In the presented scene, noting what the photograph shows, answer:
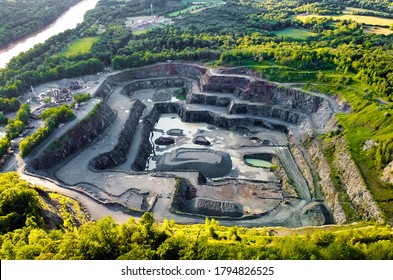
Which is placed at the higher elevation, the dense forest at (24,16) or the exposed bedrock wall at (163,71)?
the dense forest at (24,16)

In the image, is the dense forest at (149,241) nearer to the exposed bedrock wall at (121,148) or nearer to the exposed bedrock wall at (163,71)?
the exposed bedrock wall at (121,148)

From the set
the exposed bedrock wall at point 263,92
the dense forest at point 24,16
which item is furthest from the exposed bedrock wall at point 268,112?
the dense forest at point 24,16

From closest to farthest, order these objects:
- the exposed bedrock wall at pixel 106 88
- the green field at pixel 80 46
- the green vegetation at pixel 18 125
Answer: the green vegetation at pixel 18 125
the exposed bedrock wall at pixel 106 88
the green field at pixel 80 46

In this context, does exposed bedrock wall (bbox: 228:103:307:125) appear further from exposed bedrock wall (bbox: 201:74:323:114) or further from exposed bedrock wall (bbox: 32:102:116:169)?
exposed bedrock wall (bbox: 32:102:116:169)

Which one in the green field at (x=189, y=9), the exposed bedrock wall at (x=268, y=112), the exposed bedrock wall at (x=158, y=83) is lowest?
the exposed bedrock wall at (x=268, y=112)

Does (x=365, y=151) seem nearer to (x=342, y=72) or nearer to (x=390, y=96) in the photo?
(x=390, y=96)

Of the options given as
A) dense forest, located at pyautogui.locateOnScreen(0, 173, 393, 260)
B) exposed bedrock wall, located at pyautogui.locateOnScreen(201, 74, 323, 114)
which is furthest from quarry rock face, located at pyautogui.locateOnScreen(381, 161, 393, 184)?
exposed bedrock wall, located at pyautogui.locateOnScreen(201, 74, 323, 114)
